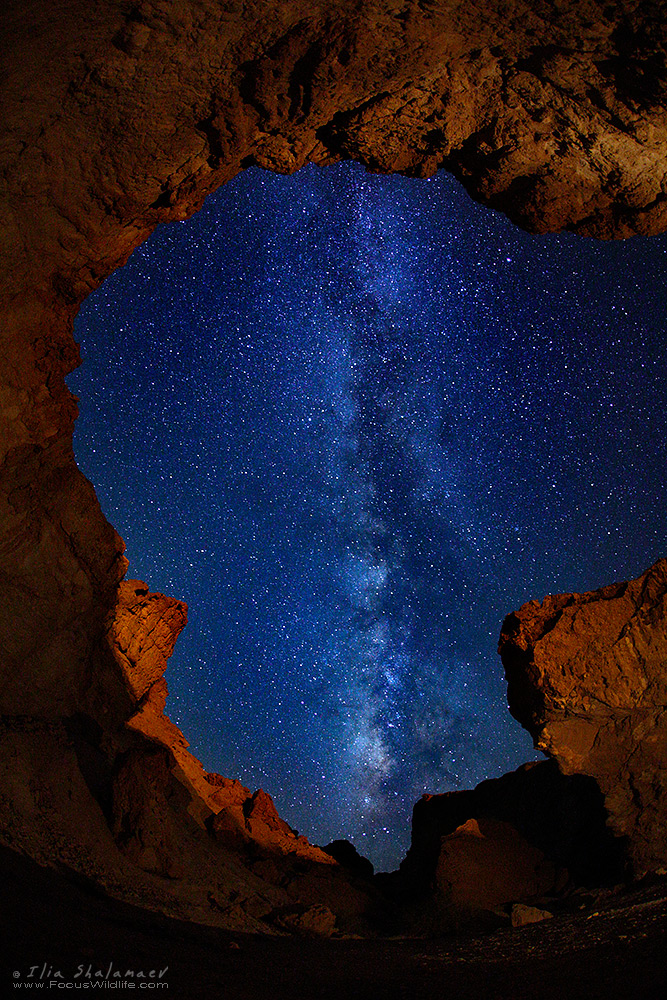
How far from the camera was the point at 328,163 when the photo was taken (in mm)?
7098

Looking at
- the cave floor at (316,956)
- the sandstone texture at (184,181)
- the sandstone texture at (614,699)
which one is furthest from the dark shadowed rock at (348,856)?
the cave floor at (316,956)

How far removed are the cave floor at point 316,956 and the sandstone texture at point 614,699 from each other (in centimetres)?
271

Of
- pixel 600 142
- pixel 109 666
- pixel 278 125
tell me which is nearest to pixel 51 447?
pixel 109 666

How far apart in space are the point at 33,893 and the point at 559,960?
13.9 feet

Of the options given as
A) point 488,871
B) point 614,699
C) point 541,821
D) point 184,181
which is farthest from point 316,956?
point 184,181

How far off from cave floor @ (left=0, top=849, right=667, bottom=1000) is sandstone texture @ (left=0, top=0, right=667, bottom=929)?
177cm

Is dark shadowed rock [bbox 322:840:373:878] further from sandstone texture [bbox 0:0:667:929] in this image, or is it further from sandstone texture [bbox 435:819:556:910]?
sandstone texture [bbox 0:0:667:929]

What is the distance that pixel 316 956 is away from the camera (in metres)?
5.42

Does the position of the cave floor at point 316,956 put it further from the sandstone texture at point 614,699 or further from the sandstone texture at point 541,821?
the sandstone texture at point 541,821

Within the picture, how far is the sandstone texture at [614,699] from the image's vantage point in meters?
8.73

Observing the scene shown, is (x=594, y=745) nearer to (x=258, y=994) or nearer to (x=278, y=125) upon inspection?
(x=258, y=994)

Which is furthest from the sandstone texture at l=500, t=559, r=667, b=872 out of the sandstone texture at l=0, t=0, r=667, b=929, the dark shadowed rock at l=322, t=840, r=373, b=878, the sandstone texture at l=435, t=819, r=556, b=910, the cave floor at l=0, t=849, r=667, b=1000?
the dark shadowed rock at l=322, t=840, r=373, b=878

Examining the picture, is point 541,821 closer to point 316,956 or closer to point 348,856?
point 348,856

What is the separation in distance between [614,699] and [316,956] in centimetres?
577
